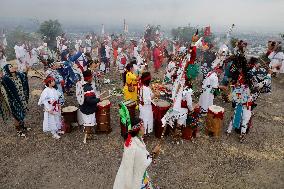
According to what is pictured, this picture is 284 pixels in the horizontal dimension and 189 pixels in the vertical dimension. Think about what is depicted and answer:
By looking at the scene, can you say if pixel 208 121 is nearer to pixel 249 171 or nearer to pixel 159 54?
pixel 249 171

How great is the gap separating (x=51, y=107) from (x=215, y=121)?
4.79m

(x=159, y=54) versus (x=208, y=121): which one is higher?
(x=159, y=54)

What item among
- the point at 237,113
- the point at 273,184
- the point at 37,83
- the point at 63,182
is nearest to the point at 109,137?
the point at 63,182

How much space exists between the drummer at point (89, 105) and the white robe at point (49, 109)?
2.89ft

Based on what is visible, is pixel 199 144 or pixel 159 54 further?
pixel 159 54

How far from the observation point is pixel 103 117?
848 centimetres

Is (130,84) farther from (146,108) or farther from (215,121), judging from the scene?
(215,121)

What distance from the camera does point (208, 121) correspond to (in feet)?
28.1

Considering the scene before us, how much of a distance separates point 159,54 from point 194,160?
939cm

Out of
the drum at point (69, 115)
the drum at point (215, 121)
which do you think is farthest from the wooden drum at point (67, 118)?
the drum at point (215, 121)

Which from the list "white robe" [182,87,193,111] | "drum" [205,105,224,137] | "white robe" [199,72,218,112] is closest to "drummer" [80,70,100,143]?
"white robe" [182,87,193,111]

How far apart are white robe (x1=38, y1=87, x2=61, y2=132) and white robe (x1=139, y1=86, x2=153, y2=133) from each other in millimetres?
2467

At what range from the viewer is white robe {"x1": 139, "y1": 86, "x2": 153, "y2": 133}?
7.74 metres

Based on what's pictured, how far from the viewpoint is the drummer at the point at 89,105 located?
25.1ft
